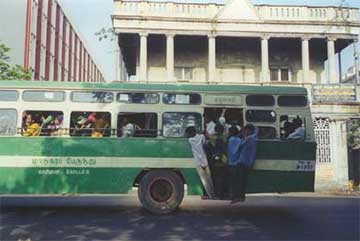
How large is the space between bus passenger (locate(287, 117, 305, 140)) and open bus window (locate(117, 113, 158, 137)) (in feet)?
11.1

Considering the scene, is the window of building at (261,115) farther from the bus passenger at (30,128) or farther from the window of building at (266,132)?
the bus passenger at (30,128)

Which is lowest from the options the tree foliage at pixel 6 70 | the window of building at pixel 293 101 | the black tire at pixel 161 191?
the black tire at pixel 161 191

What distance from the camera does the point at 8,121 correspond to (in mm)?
10156

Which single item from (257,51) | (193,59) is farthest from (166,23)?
(257,51)

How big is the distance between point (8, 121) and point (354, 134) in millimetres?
20293

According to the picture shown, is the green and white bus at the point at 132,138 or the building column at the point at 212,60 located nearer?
the green and white bus at the point at 132,138

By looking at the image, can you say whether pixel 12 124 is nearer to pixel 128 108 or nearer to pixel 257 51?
pixel 128 108

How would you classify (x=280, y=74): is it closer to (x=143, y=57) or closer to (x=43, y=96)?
(x=143, y=57)

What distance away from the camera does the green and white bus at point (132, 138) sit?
10.1m

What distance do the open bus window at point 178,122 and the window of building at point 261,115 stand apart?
4.21 ft

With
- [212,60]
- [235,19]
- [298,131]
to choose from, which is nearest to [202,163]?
[298,131]

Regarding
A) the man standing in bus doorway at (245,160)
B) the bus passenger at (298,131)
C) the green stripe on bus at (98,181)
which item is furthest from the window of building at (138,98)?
the bus passenger at (298,131)

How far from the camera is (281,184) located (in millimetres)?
10508

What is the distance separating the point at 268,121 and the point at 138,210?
13.0 feet
